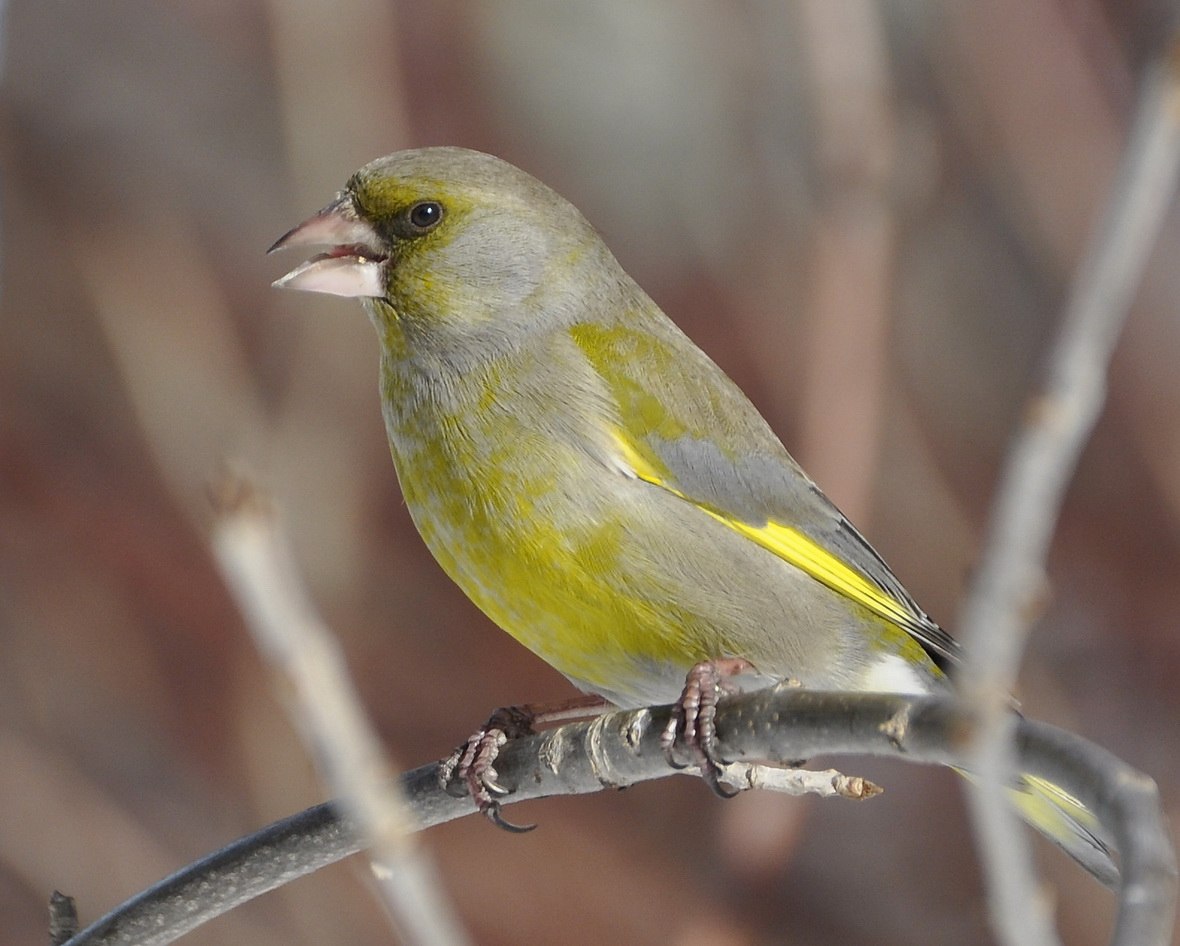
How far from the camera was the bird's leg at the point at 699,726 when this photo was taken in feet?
4.55

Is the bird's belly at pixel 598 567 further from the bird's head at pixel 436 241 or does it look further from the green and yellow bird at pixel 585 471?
the bird's head at pixel 436 241

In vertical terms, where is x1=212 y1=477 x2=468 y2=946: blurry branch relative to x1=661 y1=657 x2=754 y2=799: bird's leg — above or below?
below

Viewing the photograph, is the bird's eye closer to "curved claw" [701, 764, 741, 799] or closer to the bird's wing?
the bird's wing

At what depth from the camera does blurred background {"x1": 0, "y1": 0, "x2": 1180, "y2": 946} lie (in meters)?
3.71

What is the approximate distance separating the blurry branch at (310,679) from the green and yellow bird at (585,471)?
0.96 m

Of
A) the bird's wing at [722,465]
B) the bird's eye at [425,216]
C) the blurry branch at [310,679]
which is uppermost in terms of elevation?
the bird's eye at [425,216]

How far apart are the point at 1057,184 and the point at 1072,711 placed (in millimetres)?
1314

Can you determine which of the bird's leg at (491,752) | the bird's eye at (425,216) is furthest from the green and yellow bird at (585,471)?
the bird's leg at (491,752)

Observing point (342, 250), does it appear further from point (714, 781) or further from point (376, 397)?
point (376, 397)

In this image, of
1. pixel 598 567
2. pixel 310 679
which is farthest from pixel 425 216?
pixel 310 679

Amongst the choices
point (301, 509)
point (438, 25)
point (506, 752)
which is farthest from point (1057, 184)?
point (506, 752)

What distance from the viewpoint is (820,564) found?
6.19 ft

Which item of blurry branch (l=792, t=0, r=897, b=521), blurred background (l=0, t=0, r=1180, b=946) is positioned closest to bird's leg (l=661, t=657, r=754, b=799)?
blurry branch (l=792, t=0, r=897, b=521)

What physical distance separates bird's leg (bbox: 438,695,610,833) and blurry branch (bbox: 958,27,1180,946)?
3.31 feet
